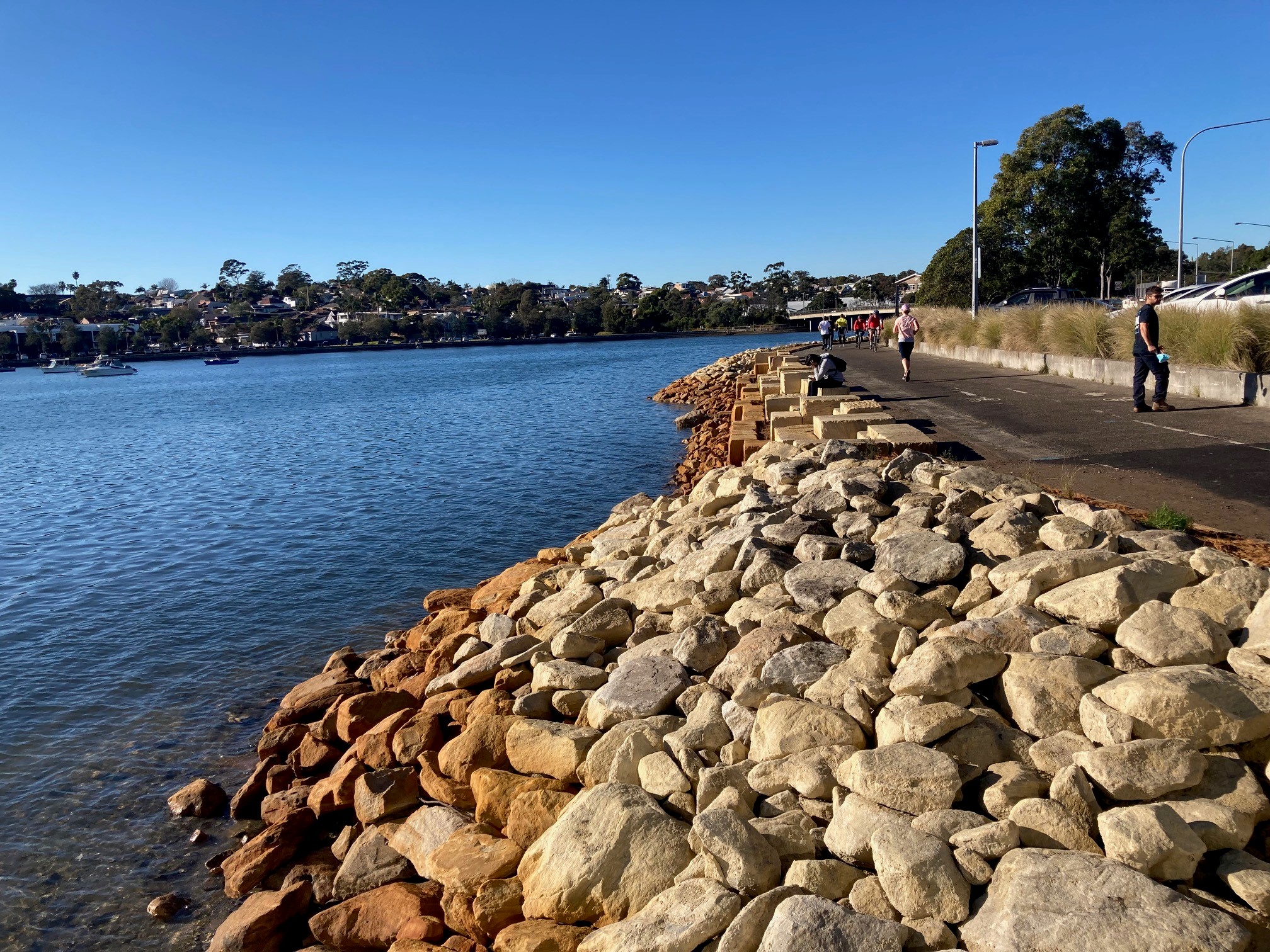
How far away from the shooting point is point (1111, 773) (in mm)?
3445

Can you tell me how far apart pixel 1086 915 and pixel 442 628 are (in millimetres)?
6117

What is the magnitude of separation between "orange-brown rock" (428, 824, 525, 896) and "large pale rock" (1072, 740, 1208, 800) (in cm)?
253

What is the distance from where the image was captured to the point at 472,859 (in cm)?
443

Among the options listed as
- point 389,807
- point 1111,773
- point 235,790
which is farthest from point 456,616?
point 1111,773

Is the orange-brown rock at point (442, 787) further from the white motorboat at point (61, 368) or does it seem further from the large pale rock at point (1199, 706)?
the white motorboat at point (61, 368)

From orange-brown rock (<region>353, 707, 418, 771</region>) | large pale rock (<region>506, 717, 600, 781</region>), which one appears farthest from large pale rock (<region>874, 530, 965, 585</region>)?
→ orange-brown rock (<region>353, 707, 418, 771</region>)

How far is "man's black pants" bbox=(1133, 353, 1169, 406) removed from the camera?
1134 centimetres

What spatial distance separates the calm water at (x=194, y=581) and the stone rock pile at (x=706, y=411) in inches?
27.9

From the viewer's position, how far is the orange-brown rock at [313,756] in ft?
20.5

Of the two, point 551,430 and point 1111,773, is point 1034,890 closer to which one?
point 1111,773

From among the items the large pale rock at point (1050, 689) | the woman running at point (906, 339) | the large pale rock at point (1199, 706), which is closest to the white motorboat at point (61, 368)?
the woman running at point (906, 339)

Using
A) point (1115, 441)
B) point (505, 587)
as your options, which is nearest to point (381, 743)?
point (505, 587)

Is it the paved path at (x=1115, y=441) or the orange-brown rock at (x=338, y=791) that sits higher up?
the paved path at (x=1115, y=441)

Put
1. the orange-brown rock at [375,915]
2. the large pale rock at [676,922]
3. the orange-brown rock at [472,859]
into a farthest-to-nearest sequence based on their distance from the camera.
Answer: the orange-brown rock at [375,915] → the orange-brown rock at [472,859] → the large pale rock at [676,922]
